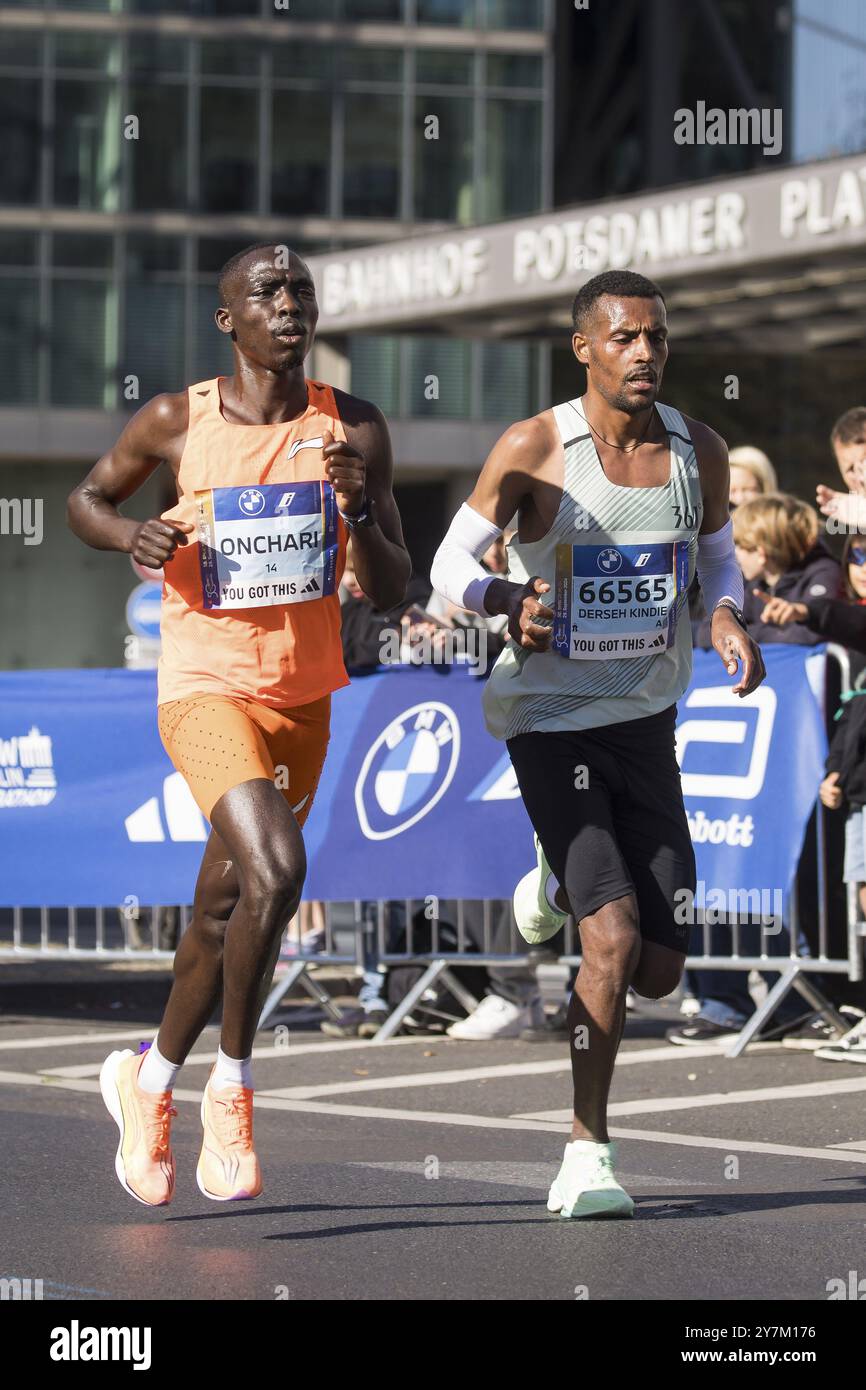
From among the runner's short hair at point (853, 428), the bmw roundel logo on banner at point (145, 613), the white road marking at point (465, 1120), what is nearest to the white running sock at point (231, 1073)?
the white road marking at point (465, 1120)

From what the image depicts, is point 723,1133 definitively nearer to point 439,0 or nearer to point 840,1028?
point 840,1028

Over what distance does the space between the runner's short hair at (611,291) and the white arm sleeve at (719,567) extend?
2.17 ft

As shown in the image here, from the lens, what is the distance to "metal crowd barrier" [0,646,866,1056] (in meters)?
9.65

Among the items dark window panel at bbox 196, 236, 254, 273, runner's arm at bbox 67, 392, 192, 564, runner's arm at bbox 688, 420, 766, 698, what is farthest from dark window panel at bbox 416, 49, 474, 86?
runner's arm at bbox 67, 392, 192, 564

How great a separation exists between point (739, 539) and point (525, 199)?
2904cm

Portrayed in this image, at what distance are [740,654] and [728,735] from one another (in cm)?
388

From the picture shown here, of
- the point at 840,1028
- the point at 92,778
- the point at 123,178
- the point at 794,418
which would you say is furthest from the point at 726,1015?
the point at 123,178

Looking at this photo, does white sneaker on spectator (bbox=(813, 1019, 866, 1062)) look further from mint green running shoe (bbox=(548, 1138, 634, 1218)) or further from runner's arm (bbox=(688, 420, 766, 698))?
mint green running shoe (bbox=(548, 1138, 634, 1218))

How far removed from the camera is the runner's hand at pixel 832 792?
9.32 m

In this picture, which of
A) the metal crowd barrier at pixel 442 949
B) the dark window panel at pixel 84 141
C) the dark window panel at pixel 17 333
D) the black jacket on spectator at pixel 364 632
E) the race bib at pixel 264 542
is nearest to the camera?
the race bib at pixel 264 542

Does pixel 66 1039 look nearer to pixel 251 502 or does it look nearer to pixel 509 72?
pixel 251 502

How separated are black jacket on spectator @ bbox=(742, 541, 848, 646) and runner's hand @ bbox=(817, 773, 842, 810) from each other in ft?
1.96

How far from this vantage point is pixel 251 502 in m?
5.85

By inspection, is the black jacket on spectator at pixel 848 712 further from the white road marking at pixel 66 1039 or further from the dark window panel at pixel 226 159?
the dark window panel at pixel 226 159
